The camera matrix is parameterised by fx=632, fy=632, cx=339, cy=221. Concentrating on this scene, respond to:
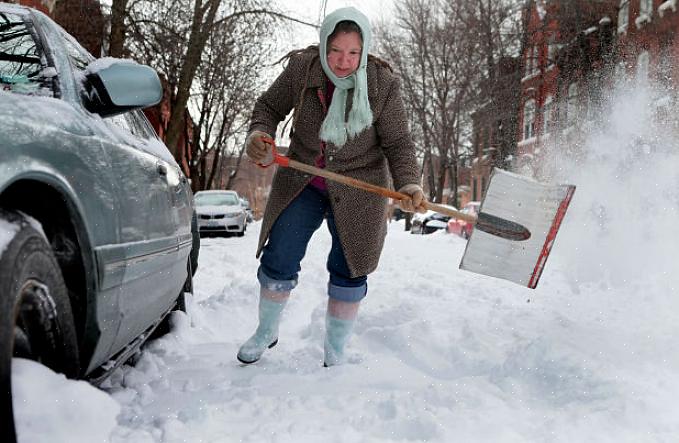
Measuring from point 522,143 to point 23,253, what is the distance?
32.9 meters

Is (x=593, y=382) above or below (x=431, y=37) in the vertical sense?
below

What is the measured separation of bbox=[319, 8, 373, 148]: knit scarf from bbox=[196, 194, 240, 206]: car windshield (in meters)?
14.7

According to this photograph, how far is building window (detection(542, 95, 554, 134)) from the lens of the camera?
2573cm

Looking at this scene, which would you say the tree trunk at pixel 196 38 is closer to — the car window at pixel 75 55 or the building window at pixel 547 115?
the car window at pixel 75 55

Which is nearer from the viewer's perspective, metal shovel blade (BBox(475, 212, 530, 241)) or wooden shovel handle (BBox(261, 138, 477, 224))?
wooden shovel handle (BBox(261, 138, 477, 224))

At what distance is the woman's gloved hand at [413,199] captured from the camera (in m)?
3.00

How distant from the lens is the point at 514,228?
10.8ft

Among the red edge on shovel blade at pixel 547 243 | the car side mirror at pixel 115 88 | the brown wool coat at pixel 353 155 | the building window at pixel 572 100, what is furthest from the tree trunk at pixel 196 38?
the building window at pixel 572 100

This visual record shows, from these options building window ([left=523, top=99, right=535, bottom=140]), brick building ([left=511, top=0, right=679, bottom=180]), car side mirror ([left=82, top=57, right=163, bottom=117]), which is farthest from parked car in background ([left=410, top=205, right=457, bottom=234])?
car side mirror ([left=82, top=57, right=163, bottom=117])

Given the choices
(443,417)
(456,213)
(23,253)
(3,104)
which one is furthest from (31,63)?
(456,213)

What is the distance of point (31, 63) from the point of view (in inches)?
83.8

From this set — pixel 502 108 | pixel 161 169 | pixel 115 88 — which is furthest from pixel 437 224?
pixel 115 88

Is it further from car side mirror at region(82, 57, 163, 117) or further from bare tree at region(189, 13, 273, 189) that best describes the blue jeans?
bare tree at region(189, 13, 273, 189)

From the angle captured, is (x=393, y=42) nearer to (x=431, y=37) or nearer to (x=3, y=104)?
(x=431, y=37)
